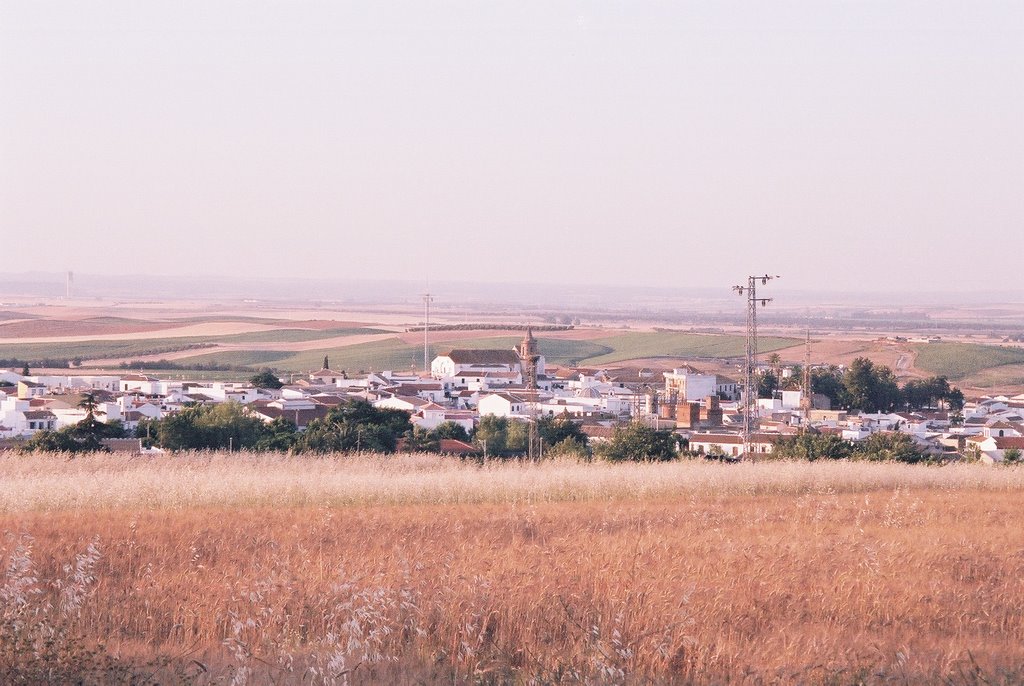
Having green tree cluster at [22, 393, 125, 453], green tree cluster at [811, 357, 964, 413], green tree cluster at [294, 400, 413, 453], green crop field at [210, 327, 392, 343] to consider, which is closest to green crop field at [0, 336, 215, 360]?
green crop field at [210, 327, 392, 343]

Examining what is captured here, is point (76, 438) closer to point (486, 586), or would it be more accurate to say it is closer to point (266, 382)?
point (486, 586)

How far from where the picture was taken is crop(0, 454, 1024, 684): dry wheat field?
211 inches

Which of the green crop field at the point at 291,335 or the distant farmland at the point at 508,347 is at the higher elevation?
the green crop field at the point at 291,335

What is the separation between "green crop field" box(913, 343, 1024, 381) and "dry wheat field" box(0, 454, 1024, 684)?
8072cm

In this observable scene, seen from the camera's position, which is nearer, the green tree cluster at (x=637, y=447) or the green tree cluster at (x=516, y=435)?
the green tree cluster at (x=637, y=447)

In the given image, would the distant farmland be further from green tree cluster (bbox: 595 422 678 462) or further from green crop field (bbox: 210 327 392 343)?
green tree cluster (bbox: 595 422 678 462)

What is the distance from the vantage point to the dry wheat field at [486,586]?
17.6 ft

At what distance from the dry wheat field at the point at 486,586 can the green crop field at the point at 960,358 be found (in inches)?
3178

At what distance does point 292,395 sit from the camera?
55094mm

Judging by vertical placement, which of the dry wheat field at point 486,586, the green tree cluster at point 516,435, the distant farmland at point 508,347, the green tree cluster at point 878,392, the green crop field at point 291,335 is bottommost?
the distant farmland at point 508,347

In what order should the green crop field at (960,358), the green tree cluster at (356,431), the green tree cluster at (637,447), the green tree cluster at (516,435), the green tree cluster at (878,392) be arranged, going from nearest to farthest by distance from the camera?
the green tree cluster at (637,447) < the green tree cluster at (356,431) < the green tree cluster at (516,435) < the green tree cluster at (878,392) < the green crop field at (960,358)

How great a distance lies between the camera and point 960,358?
9519cm

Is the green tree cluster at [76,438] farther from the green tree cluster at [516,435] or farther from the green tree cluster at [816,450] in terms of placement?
the green tree cluster at [816,450]

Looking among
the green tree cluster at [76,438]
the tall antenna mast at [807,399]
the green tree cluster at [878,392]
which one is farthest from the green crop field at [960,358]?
the green tree cluster at [76,438]
